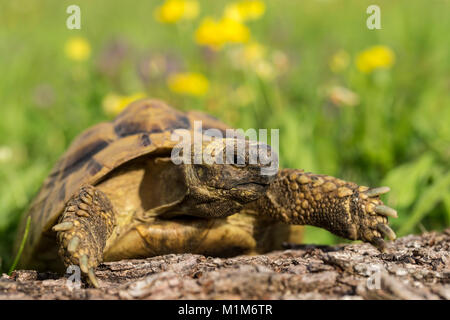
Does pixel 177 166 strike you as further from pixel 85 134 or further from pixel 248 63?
pixel 248 63

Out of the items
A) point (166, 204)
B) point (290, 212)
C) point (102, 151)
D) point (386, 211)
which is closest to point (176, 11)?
point (102, 151)

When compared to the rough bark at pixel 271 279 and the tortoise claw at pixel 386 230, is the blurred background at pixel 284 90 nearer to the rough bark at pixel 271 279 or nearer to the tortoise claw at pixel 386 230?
the tortoise claw at pixel 386 230

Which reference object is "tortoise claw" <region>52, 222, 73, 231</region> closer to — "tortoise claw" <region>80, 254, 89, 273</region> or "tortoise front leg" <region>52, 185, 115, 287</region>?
"tortoise front leg" <region>52, 185, 115, 287</region>

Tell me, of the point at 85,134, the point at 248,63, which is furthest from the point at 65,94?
the point at 85,134

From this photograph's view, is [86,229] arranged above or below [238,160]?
below

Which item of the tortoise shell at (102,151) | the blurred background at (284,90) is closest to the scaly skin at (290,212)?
the tortoise shell at (102,151)

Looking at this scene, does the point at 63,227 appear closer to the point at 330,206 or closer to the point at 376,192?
the point at 330,206

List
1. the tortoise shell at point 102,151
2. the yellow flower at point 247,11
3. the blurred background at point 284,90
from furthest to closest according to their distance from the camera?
1. the yellow flower at point 247,11
2. the blurred background at point 284,90
3. the tortoise shell at point 102,151

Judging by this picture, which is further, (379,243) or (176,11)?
(176,11)
